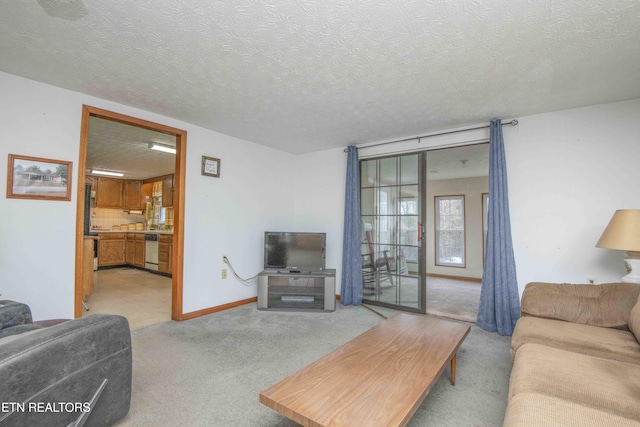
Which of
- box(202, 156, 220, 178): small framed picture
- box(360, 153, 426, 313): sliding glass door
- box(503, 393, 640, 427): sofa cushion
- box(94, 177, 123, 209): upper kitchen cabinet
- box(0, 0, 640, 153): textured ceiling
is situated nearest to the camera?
box(503, 393, 640, 427): sofa cushion

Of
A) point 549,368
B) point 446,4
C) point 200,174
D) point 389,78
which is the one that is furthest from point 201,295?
point 446,4

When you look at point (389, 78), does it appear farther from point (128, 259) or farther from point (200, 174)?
point (128, 259)

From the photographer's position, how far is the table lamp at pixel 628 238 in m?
2.30

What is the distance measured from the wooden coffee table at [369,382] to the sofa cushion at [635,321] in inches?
39.7

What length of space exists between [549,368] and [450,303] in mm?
3132

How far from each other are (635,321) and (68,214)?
4.46 metres

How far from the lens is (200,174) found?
152 inches

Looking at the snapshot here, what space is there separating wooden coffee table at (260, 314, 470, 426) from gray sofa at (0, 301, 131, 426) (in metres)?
0.86

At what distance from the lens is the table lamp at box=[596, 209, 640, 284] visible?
2.30 meters

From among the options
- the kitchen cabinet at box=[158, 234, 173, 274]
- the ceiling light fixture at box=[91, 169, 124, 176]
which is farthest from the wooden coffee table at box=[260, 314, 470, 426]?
the ceiling light fixture at box=[91, 169, 124, 176]

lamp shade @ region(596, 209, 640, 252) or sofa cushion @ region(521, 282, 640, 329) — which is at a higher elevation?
lamp shade @ region(596, 209, 640, 252)

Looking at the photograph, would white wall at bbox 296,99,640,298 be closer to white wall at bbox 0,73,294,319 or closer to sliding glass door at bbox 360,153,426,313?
sliding glass door at bbox 360,153,426,313

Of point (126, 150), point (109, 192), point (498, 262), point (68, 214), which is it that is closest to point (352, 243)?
point (498, 262)

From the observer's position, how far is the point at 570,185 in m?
3.11
